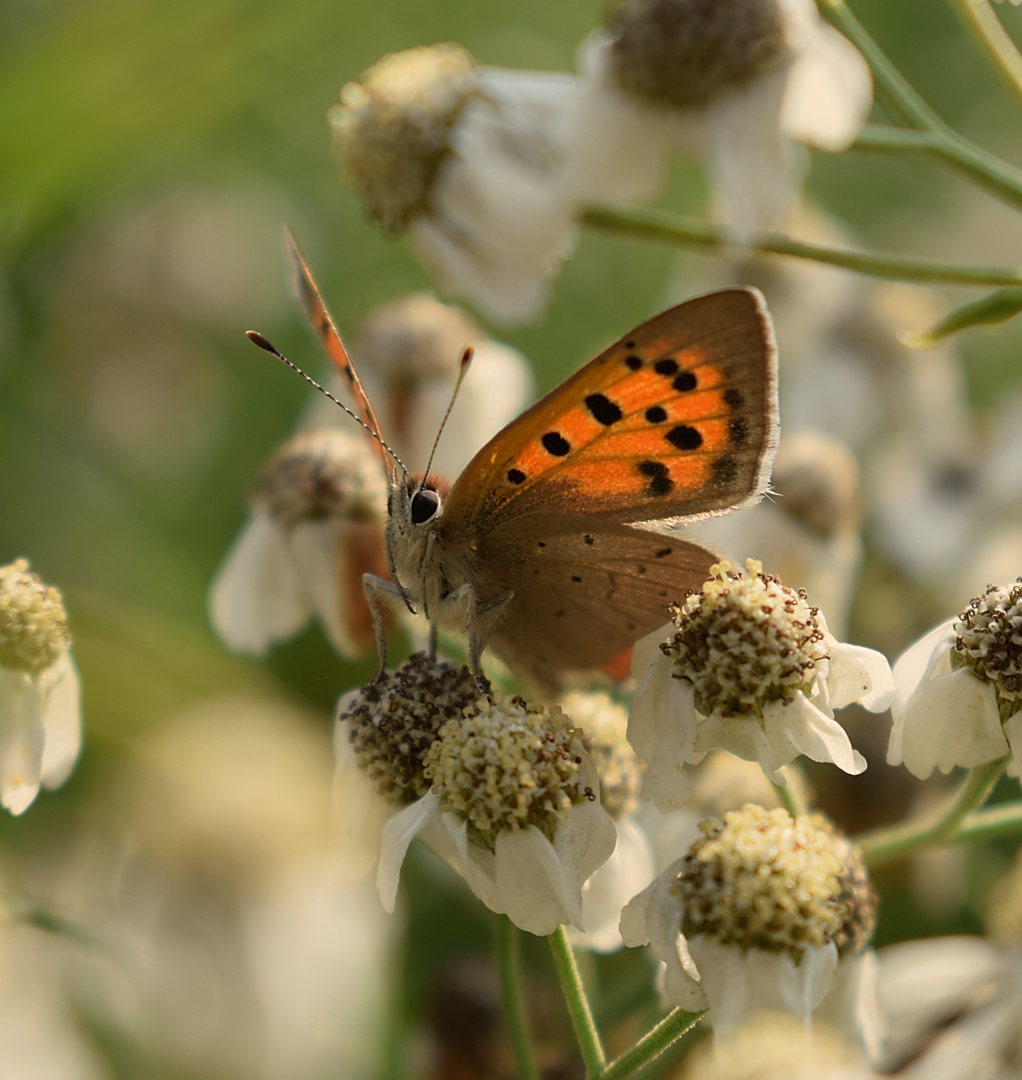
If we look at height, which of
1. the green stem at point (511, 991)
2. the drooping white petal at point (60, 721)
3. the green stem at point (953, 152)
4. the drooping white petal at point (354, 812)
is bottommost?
the green stem at point (511, 991)

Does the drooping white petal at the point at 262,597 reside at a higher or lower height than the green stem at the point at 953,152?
lower

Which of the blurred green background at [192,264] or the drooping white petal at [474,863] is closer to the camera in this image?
the drooping white petal at [474,863]

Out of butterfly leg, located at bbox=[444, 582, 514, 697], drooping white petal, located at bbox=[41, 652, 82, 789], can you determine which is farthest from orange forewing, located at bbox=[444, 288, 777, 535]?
drooping white petal, located at bbox=[41, 652, 82, 789]

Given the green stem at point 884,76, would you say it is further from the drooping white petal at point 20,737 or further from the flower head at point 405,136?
the drooping white petal at point 20,737

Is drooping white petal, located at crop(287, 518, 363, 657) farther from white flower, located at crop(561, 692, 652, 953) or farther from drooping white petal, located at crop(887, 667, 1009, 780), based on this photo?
drooping white petal, located at crop(887, 667, 1009, 780)

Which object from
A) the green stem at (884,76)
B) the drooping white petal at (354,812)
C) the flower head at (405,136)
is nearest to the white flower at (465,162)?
the flower head at (405,136)

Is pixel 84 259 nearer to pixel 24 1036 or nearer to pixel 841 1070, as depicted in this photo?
pixel 24 1036

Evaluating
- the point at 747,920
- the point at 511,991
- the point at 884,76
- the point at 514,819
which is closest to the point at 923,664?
the point at 747,920

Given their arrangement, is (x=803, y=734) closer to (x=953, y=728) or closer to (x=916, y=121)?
(x=953, y=728)
